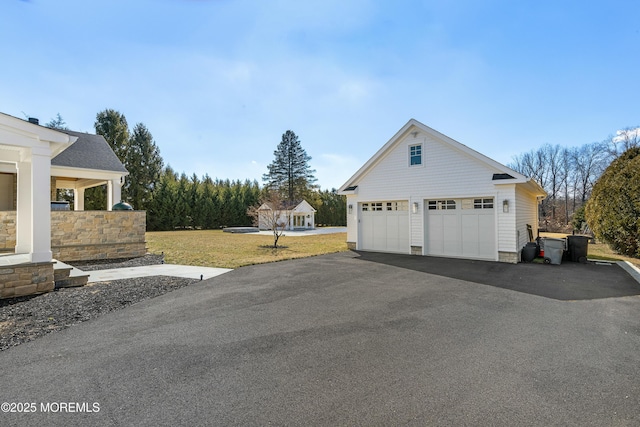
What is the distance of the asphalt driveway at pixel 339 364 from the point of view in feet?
8.06

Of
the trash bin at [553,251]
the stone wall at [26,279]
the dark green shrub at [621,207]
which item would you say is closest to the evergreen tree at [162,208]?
the stone wall at [26,279]

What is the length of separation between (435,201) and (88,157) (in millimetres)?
15889

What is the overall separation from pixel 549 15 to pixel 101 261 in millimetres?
17194

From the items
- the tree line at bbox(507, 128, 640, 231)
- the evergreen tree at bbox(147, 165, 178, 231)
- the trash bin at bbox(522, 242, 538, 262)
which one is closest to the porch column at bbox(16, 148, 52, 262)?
the trash bin at bbox(522, 242, 538, 262)

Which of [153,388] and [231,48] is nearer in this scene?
[153,388]

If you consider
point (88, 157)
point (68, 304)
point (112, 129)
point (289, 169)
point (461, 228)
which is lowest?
point (68, 304)

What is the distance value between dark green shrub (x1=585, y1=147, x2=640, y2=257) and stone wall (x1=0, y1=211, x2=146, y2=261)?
19118mm

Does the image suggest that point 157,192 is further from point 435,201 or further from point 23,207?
point 435,201

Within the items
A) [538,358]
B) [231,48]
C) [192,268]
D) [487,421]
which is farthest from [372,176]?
[487,421]

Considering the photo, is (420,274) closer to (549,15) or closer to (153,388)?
(153,388)

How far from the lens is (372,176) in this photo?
44.6 ft

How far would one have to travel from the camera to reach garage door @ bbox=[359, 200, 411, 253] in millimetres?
12836

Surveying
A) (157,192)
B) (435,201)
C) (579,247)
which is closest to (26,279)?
(435,201)

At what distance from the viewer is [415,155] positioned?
41.1 ft
